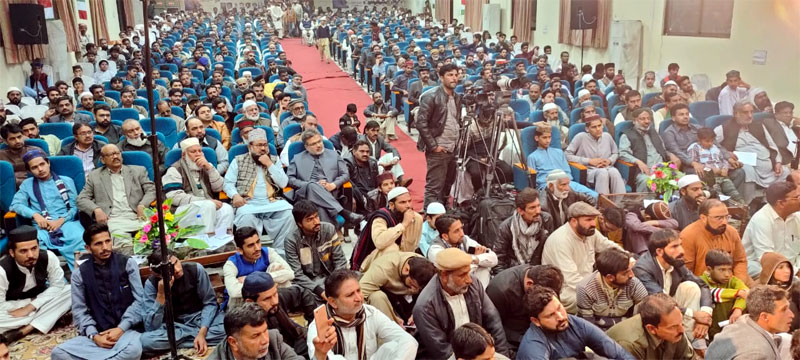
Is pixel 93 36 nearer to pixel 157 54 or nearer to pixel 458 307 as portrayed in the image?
pixel 157 54

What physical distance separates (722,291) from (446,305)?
141 centimetres

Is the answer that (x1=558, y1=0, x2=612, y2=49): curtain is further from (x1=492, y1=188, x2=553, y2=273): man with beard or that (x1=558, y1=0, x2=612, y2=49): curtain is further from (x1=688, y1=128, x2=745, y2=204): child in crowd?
(x1=492, y1=188, x2=553, y2=273): man with beard

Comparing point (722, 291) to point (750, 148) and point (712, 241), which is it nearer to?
point (712, 241)

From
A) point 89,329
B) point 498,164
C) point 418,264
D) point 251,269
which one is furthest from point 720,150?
point 89,329

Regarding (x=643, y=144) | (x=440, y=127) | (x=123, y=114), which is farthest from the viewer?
(x=123, y=114)

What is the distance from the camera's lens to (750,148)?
18.6 feet

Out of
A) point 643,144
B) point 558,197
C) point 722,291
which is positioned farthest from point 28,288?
point 643,144

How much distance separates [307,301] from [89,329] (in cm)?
112

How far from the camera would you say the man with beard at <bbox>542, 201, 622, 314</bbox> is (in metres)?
3.62

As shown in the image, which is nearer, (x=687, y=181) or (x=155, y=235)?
(x=155, y=235)

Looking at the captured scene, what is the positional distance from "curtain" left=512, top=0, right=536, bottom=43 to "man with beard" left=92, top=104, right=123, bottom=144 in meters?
10.5

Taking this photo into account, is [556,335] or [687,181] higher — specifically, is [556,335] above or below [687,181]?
below

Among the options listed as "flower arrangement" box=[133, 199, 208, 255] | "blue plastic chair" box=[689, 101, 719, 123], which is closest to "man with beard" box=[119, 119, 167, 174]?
"flower arrangement" box=[133, 199, 208, 255]

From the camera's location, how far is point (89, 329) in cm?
339
